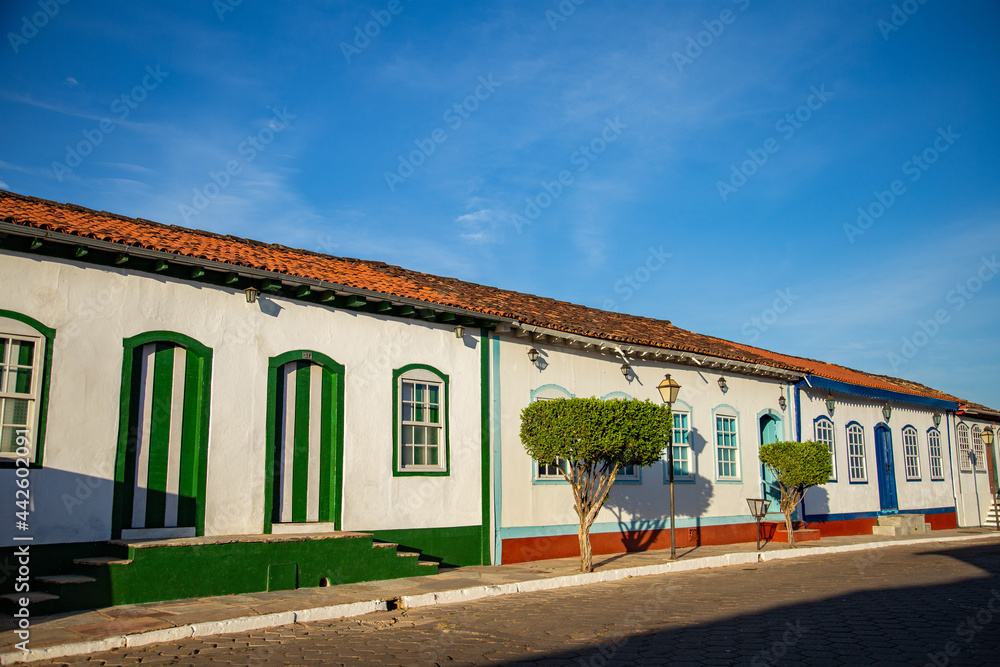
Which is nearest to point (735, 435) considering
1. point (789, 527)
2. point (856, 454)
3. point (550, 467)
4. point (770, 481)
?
point (770, 481)

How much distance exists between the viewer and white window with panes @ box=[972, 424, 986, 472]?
89.9 ft

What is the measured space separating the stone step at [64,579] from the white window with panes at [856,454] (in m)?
19.5

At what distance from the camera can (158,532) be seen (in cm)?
991

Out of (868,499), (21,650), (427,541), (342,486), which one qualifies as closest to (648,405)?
(427,541)

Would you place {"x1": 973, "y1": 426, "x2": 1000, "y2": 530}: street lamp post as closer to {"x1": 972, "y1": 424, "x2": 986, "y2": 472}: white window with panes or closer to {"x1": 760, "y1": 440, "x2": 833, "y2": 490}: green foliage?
{"x1": 972, "y1": 424, "x2": 986, "y2": 472}: white window with panes

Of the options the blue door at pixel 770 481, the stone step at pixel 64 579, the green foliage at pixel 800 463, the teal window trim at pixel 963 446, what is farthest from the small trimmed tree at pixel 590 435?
the teal window trim at pixel 963 446

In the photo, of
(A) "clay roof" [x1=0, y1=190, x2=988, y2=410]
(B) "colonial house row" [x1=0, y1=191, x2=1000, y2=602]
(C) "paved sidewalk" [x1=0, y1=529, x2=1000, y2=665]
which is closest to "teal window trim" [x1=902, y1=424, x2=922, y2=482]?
(A) "clay roof" [x1=0, y1=190, x2=988, y2=410]

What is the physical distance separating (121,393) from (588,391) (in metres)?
8.65

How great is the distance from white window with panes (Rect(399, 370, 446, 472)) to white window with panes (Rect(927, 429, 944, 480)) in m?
19.0

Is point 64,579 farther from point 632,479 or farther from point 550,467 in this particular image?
point 632,479

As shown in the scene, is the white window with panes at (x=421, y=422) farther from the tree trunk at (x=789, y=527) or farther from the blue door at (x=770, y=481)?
the blue door at (x=770, y=481)

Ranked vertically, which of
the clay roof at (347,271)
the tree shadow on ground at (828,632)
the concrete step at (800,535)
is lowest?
the concrete step at (800,535)

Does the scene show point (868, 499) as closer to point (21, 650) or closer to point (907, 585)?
point (907, 585)

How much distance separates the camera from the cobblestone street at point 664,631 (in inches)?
259
